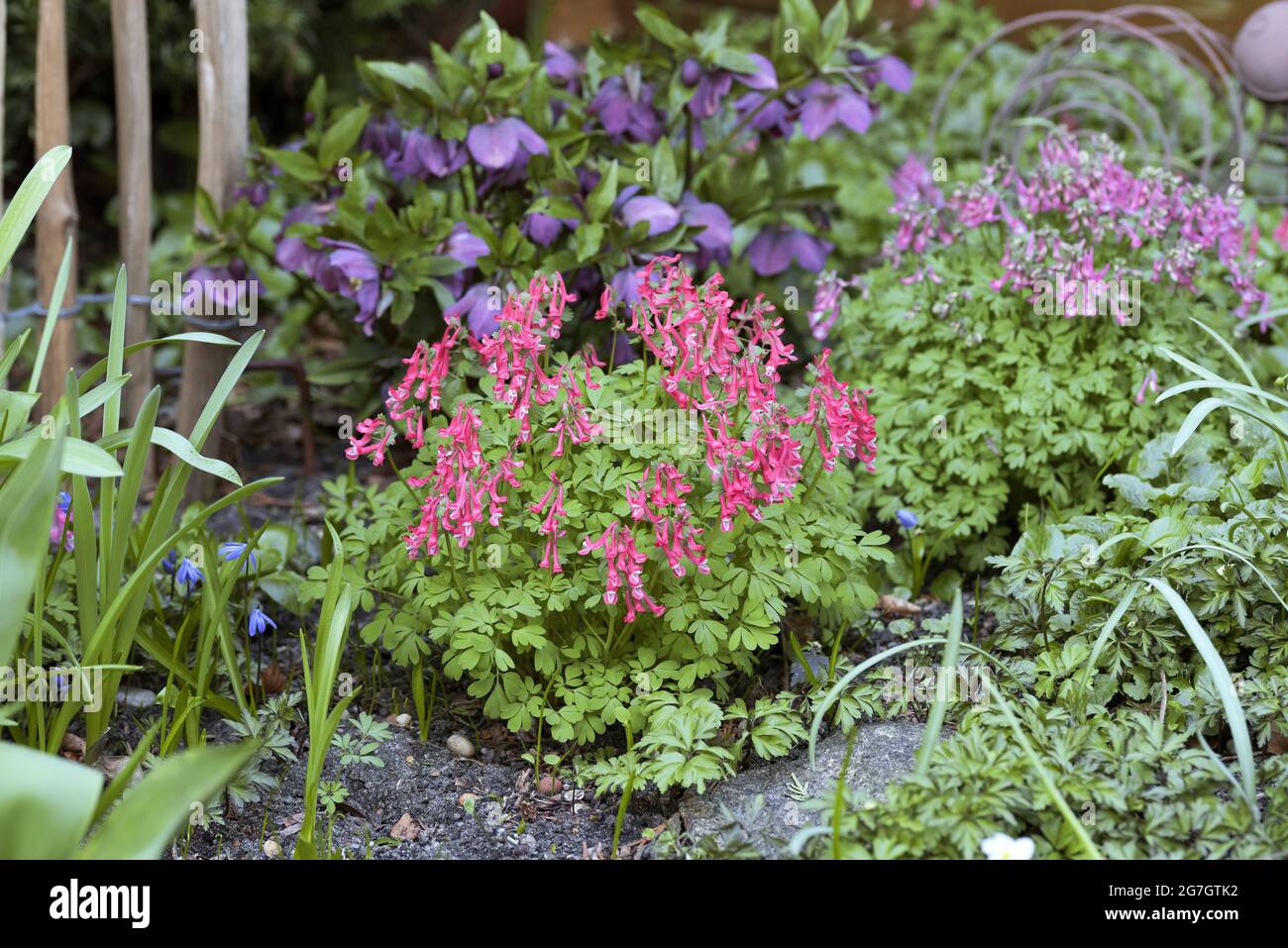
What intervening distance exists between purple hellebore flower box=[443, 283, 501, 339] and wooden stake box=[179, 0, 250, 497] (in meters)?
0.69

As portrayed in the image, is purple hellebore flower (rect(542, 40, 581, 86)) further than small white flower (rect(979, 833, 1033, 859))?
Yes

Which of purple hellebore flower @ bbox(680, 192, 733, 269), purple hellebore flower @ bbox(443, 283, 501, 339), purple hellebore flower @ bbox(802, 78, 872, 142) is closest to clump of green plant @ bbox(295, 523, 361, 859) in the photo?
purple hellebore flower @ bbox(443, 283, 501, 339)

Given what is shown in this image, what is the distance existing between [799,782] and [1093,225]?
1.44 meters

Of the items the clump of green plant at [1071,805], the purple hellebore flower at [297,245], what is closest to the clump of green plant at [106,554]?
the purple hellebore flower at [297,245]

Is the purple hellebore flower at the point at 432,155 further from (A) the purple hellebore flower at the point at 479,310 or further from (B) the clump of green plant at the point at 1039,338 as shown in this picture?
(B) the clump of green plant at the point at 1039,338

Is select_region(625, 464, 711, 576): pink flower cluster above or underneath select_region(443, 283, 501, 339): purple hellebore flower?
underneath

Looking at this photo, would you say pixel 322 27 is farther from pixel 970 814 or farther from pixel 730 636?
pixel 970 814

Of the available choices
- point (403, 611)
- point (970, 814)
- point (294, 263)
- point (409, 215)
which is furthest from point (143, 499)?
point (970, 814)

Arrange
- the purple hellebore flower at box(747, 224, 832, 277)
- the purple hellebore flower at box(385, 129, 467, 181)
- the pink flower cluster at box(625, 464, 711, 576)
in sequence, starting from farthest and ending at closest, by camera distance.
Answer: the purple hellebore flower at box(747, 224, 832, 277) < the purple hellebore flower at box(385, 129, 467, 181) < the pink flower cluster at box(625, 464, 711, 576)

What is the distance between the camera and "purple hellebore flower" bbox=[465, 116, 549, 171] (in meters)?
2.67

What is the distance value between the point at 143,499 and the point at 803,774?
6.35ft

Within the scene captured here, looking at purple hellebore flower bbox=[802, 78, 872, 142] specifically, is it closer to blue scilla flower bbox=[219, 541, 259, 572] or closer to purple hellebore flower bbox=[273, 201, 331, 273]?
purple hellebore flower bbox=[273, 201, 331, 273]

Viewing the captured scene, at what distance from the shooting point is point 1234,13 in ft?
18.1

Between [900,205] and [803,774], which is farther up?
[900,205]
